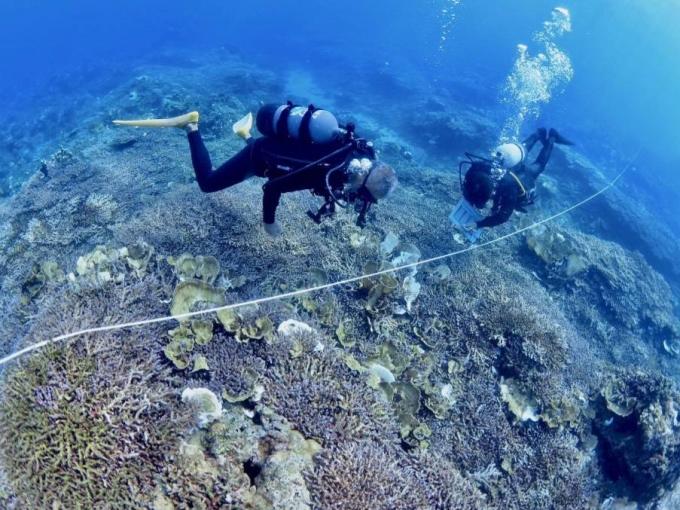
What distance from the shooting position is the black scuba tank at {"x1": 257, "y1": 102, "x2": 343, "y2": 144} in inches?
168

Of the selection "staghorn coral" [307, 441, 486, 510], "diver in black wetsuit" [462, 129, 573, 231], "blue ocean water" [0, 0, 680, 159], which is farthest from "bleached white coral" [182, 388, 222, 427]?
"blue ocean water" [0, 0, 680, 159]

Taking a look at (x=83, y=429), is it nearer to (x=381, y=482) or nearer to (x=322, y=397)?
(x=322, y=397)

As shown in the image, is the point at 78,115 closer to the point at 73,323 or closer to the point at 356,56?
the point at 73,323

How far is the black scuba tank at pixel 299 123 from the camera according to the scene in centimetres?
426

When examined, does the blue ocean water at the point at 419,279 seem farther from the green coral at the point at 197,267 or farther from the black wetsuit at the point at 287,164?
the black wetsuit at the point at 287,164

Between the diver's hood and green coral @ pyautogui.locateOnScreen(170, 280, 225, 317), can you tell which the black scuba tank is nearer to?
green coral @ pyautogui.locateOnScreen(170, 280, 225, 317)

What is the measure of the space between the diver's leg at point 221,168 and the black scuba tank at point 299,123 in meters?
0.51

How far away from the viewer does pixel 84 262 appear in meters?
4.94

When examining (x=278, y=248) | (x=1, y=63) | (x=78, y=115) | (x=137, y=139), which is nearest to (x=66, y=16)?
(x=1, y=63)

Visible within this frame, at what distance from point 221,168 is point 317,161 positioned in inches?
84.3

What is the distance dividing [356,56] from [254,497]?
51.4 m

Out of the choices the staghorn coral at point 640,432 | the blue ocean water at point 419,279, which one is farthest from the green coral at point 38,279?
the staghorn coral at point 640,432

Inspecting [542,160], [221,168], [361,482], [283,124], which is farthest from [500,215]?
[361,482]

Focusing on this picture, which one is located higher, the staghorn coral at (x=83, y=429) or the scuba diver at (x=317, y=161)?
the scuba diver at (x=317, y=161)
